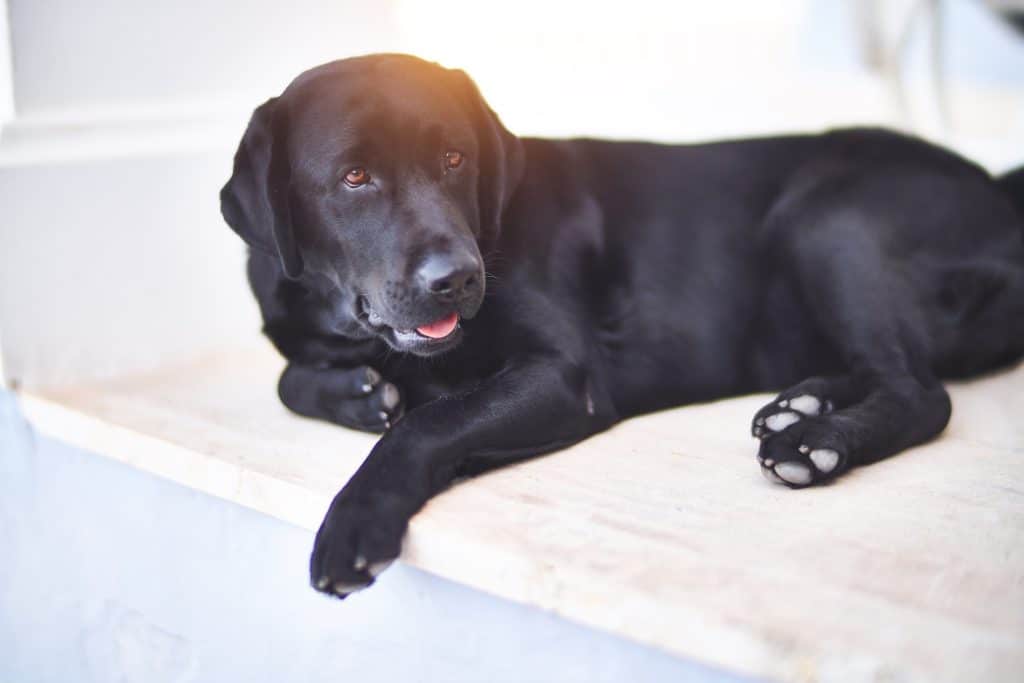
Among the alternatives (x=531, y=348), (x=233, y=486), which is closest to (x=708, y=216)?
(x=531, y=348)

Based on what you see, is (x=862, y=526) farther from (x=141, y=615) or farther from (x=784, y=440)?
(x=141, y=615)

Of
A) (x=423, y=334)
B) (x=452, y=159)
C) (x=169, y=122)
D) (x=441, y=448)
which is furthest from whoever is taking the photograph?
(x=169, y=122)

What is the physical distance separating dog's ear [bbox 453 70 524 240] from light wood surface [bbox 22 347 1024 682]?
0.44m

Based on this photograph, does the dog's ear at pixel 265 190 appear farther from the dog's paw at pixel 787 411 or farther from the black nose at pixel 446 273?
the dog's paw at pixel 787 411

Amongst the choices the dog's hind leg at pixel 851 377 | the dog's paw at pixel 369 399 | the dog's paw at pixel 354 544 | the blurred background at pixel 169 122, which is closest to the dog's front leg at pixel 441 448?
the dog's paw at pixel 354 544

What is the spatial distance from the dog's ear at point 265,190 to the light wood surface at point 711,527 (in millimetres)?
353

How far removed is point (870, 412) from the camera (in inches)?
71.9

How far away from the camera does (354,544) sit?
1434 mm

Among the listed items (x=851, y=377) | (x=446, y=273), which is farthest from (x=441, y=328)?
(x=851, y=377)

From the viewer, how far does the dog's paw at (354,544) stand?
1414 millimetres

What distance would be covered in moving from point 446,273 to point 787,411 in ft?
2.06

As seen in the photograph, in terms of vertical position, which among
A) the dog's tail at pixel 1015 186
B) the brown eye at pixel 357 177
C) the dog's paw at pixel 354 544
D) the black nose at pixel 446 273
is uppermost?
the brown eye at pixel 357 177

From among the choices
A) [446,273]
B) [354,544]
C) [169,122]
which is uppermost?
[446,273]

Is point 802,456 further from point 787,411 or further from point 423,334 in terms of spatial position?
point 423,334
